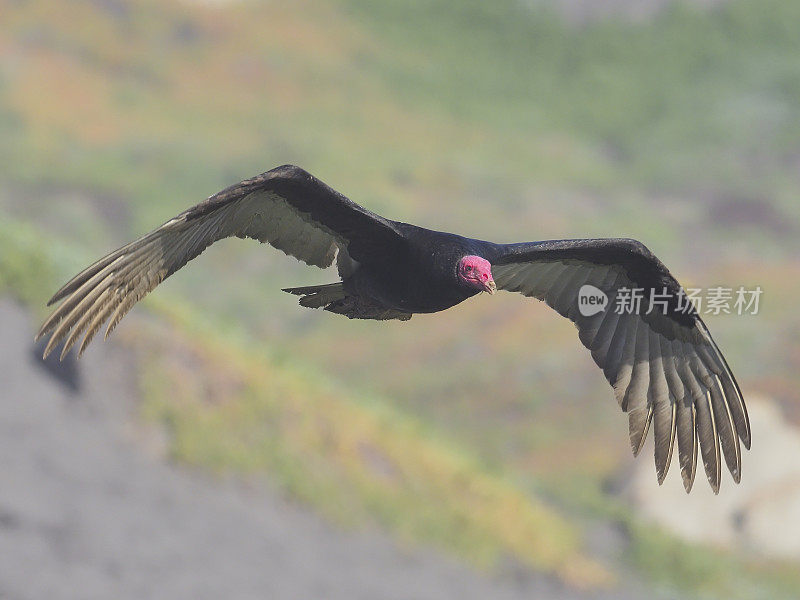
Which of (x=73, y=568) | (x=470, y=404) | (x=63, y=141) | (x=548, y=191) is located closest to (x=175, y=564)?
(x=73, y=568)

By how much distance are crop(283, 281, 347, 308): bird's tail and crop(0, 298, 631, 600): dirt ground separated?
5.76 metres

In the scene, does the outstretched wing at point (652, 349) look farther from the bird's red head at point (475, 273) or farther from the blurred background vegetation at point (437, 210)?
the blurred background vegetation at point (437, 210)

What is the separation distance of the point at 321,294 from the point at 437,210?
28.7 m

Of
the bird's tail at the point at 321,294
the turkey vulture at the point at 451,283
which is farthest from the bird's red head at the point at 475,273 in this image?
the bird's tail at the point at 321,294

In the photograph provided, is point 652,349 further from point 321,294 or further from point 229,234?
point 229,234

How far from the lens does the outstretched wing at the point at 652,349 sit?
8.25m

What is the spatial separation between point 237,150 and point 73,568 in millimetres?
27363

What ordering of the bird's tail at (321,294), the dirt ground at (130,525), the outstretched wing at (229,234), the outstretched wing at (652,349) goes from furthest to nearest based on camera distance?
the dirt ground at (130,525), the outstretched wing at (652,349), the bird's tail at (321,294), the outstretched wing at (229,234)

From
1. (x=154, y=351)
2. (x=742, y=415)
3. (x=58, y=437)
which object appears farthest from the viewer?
(x=154, y=351)

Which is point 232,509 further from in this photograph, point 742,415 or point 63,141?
point 63,141

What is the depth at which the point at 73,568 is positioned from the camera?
478 inches

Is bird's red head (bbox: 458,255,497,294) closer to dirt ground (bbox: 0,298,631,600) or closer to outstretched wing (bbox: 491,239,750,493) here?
outstretched wing (bbox: 491,239,750,493)

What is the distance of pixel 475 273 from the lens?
264 inches

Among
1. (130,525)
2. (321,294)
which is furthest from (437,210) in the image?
(321,294)
